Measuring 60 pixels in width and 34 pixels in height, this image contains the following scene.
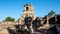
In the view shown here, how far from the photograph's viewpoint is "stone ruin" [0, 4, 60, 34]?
83.0ft

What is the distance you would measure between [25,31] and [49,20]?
58.9 feet

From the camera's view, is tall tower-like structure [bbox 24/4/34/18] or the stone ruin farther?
tall tower-like structure [bbox 24/4/34/18]

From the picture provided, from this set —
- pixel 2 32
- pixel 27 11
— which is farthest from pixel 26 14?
pixel 2 32

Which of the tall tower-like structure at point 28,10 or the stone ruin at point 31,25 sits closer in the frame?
the stone ruin at point 31,25

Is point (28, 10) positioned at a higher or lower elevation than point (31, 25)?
higher

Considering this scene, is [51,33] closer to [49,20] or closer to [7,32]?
[7,32]

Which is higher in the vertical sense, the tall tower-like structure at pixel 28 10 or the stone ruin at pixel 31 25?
the tall tower-like structure at pixel 28 10

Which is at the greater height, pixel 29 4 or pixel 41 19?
pixel 29 4

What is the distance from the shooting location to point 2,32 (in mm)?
27531

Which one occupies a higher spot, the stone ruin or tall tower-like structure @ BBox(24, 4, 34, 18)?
tall tower-like structure @ BBox(24, 4, 34, 18)

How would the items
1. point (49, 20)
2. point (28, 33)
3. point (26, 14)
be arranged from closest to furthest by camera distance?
point (28, 33)
point (49, 20)
point (26, 14)

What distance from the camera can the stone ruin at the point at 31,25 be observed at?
25.3 m

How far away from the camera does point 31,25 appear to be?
25938 millimetres

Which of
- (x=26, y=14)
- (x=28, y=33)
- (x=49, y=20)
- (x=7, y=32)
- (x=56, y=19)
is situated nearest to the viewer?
(x=28, y=33)
